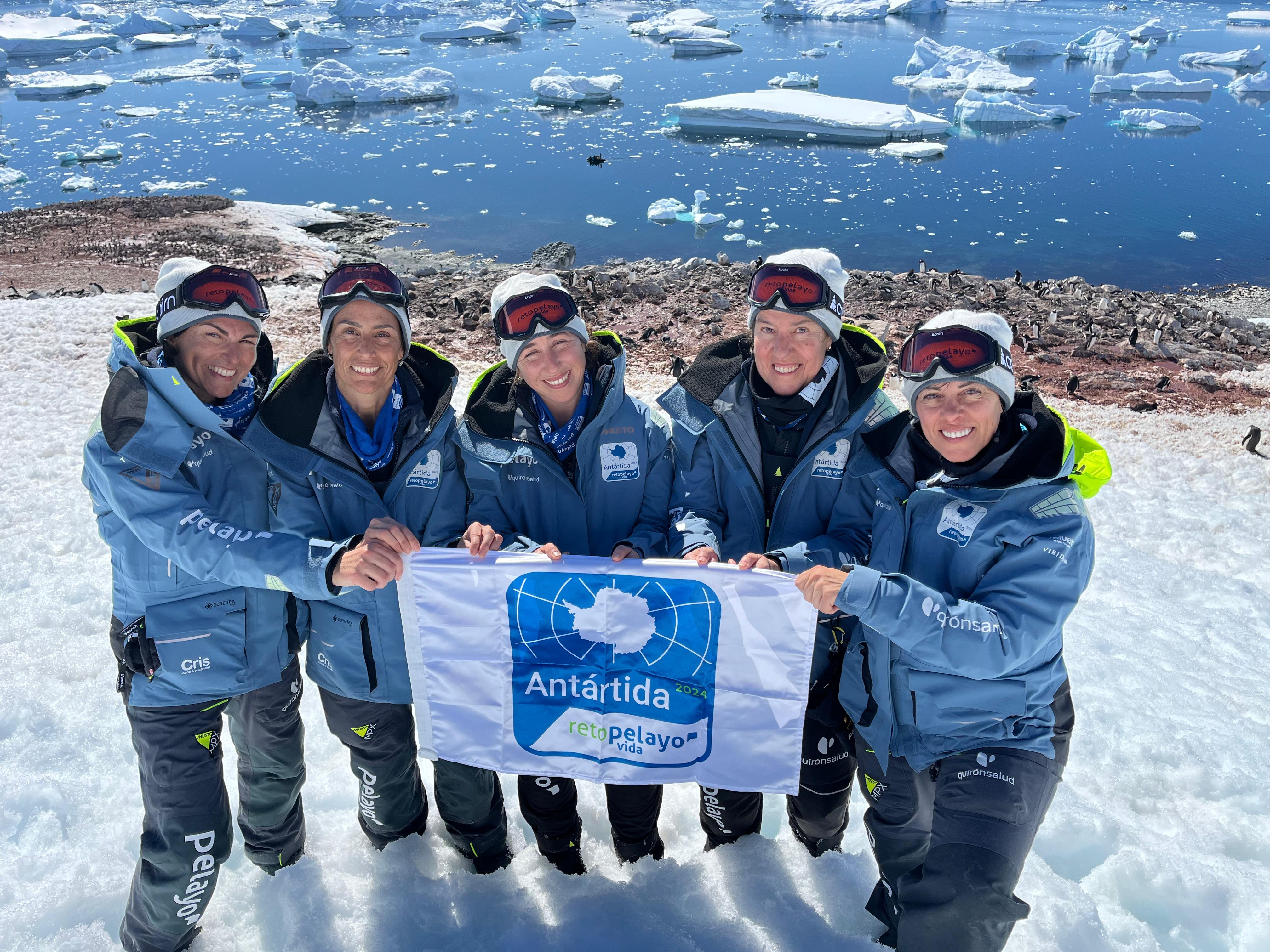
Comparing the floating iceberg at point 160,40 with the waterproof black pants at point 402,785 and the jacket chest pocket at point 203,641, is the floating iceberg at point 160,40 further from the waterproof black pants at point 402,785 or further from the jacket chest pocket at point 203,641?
the waterproof black pants at point 402,785

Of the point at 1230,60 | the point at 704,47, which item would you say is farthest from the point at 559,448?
the point at 1230,60

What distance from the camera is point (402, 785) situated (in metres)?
3.57

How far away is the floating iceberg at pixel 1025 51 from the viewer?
41.7 meters

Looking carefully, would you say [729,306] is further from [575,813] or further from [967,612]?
[967,612]

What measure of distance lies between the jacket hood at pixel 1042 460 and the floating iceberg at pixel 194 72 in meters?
50.2

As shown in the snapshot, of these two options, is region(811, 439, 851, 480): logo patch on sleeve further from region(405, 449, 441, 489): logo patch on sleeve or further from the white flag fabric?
region(405, 449, 441, 489): logo patch on sleeve

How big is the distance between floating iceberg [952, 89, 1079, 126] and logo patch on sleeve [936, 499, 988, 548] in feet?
108

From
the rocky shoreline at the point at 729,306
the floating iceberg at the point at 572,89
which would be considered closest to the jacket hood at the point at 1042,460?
the rocky shoreline at the point at 729,306

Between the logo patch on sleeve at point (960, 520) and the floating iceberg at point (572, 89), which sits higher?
the floating iceberg at point (572, 89)

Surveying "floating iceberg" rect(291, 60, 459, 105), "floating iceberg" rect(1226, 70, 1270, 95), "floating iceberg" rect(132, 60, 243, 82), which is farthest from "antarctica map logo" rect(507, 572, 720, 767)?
"floating iceberg" rect(132, 60, 243, 82)

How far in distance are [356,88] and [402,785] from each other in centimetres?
3772

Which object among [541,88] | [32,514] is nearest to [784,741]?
[32,514]

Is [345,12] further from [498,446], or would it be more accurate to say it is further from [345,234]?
[498,446]

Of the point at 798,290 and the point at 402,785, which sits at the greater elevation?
the point at 798,290
